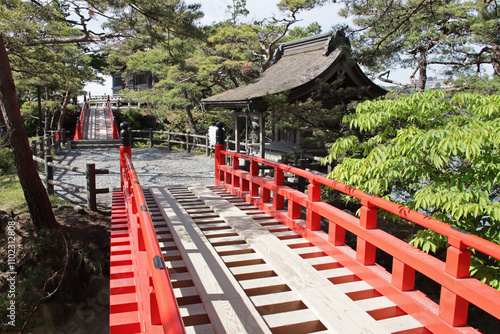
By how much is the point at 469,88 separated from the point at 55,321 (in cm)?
1387

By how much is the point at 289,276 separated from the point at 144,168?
1274cm

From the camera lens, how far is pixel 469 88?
13.0m

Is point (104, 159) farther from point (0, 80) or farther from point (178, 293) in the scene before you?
point (178, 293)

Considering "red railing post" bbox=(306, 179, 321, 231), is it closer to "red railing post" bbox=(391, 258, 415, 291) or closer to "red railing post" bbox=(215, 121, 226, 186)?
"red railing post" bbox=(391, 258, 415, 291)

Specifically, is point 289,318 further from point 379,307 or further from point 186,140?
point 186,140

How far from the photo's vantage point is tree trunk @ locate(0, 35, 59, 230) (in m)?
6.58

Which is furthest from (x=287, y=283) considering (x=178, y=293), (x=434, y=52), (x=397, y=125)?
(x=434, y=52)

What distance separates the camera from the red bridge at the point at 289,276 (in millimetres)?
2756

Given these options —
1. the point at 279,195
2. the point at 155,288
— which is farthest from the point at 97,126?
the point at 155,288

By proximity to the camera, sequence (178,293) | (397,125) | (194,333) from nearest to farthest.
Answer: (194,333) → (178,293) → (397,125)

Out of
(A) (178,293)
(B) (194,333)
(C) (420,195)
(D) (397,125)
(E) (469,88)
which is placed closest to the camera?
(B) (194,333)

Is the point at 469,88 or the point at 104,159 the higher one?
the point at 469,88

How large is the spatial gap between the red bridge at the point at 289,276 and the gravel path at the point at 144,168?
5170 millimetres

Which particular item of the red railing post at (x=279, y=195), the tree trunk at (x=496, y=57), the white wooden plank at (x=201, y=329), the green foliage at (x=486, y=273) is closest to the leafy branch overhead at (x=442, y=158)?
the green foliage at (x=486, y=273)
